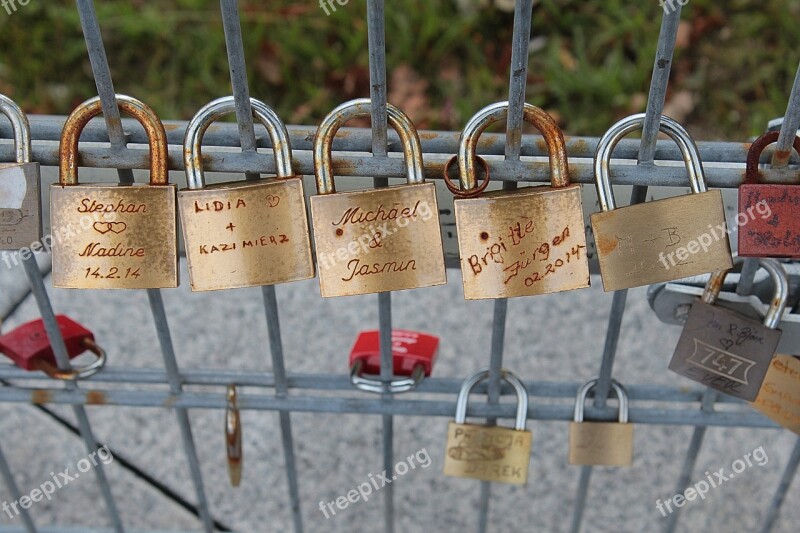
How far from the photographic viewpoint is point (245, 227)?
71 cm

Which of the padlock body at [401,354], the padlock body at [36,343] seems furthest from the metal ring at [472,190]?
the padlock body at [36,343]

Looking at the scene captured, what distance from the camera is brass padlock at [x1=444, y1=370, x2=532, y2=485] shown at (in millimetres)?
985

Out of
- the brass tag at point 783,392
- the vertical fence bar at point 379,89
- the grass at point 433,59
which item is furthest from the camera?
the grass at point 433,59

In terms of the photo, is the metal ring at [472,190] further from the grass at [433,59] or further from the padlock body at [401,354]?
the grass at [433,59]

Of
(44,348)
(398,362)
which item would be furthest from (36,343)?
(398,362)

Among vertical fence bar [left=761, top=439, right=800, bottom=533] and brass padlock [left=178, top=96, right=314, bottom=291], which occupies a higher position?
brass padlock [left=178, top=96, right=314, bottom=291]

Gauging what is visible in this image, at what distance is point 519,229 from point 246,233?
0.74ft

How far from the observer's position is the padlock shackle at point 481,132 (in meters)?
0.71

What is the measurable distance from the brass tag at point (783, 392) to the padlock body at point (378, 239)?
1.48 ft

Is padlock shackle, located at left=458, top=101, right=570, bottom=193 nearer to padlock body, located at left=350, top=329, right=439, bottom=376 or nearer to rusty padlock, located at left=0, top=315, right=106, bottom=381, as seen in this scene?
padlock body, located at left=350, top=329, right=439, bottom=376

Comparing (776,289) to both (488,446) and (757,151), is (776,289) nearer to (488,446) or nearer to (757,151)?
(757,151)

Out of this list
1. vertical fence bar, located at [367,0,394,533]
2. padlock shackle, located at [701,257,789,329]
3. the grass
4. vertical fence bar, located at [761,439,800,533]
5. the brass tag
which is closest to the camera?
vertical fence bar, located at [367,0,394,533]

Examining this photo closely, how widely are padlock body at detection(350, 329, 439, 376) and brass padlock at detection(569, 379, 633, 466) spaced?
18 centimetres

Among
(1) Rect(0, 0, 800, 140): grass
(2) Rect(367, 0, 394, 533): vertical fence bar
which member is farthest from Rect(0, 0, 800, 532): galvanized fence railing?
(1) Rect(0, 0, 800, 140): grass
